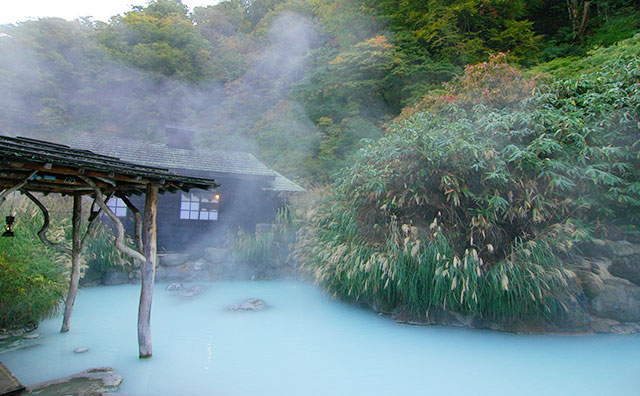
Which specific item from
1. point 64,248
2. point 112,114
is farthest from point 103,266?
point 112,114

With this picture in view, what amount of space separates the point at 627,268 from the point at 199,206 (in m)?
10.1

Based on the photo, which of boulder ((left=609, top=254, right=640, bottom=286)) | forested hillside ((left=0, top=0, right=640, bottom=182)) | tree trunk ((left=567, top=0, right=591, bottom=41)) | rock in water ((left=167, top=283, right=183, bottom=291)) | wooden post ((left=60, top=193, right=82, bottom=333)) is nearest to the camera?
wooden post ((left=60, top=193, right=82, bottom=333))

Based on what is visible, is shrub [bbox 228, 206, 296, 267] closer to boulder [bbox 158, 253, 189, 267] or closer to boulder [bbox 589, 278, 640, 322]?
boulder [bbox 158, 253, 189, 267]

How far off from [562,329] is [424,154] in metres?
3.27

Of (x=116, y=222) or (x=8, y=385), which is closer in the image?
(x=8, y=385)

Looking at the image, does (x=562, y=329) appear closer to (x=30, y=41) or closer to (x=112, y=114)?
(x=112, y=114)

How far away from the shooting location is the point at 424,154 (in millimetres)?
5891

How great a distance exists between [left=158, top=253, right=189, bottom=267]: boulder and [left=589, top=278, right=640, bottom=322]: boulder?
8.20 m

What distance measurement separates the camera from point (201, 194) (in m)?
11.2

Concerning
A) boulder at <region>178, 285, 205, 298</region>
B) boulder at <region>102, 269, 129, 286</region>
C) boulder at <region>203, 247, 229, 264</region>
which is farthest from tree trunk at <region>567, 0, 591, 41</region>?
boulder at <region>102, 269, 129, 286</region>

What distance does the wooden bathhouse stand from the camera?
10.4 meters

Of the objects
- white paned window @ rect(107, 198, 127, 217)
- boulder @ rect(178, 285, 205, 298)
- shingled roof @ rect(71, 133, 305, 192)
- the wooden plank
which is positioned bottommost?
boulder @ rect(178, 285, 205, 298)

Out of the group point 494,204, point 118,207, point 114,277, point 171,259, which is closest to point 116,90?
point 118,207

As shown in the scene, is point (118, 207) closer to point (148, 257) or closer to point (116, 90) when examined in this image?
point (148, 257)
